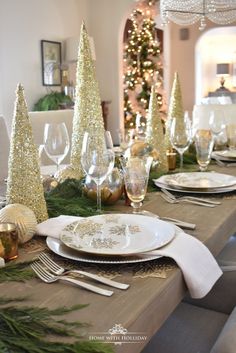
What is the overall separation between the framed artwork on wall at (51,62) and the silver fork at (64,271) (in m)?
4.23

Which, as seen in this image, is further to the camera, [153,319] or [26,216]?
[26,216]

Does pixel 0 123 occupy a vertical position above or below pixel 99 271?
above

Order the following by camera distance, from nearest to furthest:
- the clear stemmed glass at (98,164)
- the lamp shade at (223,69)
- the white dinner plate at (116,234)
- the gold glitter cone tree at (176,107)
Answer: the white dinner plate at (116,234) → the clear stemmed glass at (98,164) → the gold glitter cone tree at (176,107) → the lamp shade at (223,69)

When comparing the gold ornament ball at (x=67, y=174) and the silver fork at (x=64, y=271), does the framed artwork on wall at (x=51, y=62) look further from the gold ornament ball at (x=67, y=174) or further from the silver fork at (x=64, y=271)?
the silver fork at (x=64, y=271)

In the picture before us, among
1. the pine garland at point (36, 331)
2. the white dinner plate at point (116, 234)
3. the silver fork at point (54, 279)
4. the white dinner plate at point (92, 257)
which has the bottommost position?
the pine garland at point (36, 331)

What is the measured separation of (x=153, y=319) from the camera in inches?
25.5

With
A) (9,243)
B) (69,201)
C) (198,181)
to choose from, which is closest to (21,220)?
(9,243)

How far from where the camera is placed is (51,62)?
482cm

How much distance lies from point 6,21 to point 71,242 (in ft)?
12.9

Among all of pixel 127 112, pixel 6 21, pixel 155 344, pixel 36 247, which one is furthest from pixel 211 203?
pixel 127 112

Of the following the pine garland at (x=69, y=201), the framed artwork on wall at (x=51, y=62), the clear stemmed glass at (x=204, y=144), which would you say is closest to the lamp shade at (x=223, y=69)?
the framed artwork on wall at (x=51, y=62)

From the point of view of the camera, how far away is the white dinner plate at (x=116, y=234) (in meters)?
0.79

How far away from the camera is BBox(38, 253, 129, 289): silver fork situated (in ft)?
2.21

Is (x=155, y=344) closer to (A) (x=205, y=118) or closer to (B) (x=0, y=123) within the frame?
(B) (x=0, y=123)
